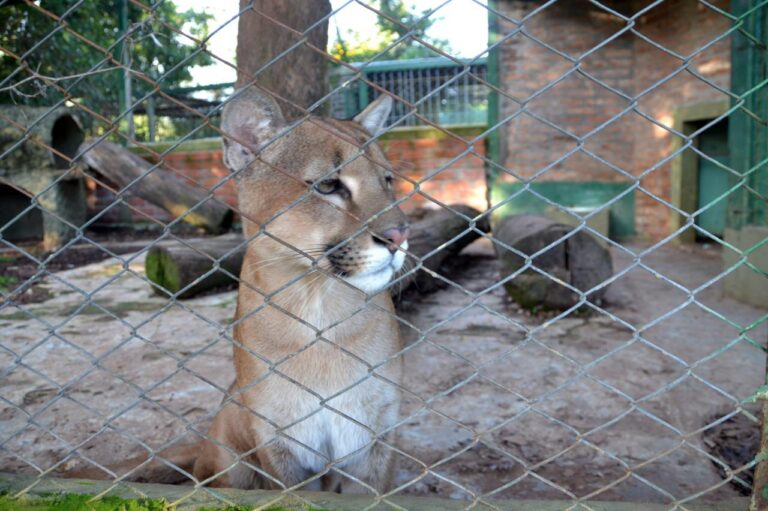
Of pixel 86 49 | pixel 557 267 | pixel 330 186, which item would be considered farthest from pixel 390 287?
pixel 86 49

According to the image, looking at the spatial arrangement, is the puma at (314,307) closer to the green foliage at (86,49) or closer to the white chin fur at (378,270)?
the white chin fur at (378,270)

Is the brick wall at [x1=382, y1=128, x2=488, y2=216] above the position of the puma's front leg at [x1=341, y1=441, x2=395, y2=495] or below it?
below

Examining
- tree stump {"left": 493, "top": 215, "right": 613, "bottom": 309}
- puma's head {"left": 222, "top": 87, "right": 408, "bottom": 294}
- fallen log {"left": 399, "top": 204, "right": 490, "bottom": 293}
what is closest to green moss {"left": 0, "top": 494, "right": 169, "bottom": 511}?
puma's head {"left": 222, "top": 87, "right": 408, "bottom": 294}

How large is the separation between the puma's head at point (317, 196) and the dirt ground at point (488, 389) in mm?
309

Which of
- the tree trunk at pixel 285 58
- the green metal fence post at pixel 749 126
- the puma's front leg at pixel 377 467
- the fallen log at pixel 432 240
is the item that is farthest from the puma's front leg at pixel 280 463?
the green metal fence post at pixel 749 126

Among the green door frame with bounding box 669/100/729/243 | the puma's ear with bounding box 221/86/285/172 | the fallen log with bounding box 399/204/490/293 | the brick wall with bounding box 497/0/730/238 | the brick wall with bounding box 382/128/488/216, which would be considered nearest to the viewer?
the puma's ear with bounding box 221/86/285/172

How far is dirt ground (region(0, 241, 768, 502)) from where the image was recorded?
2227mm

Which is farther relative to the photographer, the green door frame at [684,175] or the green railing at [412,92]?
the green railing at [412,92]

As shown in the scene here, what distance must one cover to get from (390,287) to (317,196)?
763 mm

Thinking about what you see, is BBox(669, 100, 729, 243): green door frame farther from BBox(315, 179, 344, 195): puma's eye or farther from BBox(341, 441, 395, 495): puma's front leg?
BBox(315, 179, 344, 195): puma's eye

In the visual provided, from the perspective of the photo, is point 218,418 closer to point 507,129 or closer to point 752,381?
point 752,381

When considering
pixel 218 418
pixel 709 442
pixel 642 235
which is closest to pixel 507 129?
pixel 642 235

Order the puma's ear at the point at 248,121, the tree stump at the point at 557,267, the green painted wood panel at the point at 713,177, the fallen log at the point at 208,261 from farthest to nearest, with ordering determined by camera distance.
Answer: the green painted wood panel at the point at 713,177, the fallen log at the point at 208,261, the tree stump at the point at 557,267, the puma's ear at the point at 248,121

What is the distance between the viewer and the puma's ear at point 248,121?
7.26ft
